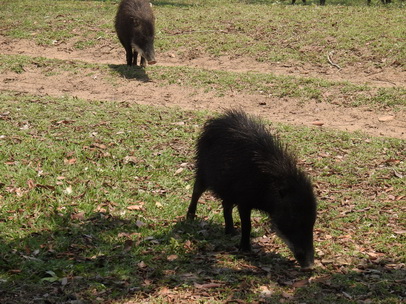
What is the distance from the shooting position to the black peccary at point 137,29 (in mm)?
12680

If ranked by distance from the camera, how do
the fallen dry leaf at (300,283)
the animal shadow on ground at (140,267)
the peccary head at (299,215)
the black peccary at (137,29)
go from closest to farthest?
the animal shadow on ground at (140,267) → the fallen dry leaf at (300,283) → the peccary head at (299,215) → the black peccary at (137,29)

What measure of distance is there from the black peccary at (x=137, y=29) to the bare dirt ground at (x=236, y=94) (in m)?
0.82

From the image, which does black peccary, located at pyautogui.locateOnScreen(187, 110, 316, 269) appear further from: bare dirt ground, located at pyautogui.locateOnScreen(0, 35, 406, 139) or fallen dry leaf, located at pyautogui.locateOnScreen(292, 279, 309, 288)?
bare dirt ground, located at pyautogui.locateOnScreen(0, 35, 406, 139)

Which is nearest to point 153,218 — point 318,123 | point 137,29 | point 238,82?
point 318,123

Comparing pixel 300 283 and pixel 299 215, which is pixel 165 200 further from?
pixel 300 283

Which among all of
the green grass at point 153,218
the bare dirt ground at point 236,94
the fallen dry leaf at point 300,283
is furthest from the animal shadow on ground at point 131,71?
the fallen dry leaf at point 300,283

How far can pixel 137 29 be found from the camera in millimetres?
12703

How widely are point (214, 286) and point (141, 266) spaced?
703 millimetres

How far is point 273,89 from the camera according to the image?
11.3 m

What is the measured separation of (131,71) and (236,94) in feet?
8.53

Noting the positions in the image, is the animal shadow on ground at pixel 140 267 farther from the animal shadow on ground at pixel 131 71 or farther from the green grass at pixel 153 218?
the animal shadow on ground at pixel 131 71

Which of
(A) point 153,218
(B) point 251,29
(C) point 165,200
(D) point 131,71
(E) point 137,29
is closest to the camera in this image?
(A) point 153,218

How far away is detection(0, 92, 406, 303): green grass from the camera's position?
4656mm

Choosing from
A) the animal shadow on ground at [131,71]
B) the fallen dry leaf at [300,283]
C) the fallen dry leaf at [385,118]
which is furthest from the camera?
the animal shadow on ground at [131,71]
